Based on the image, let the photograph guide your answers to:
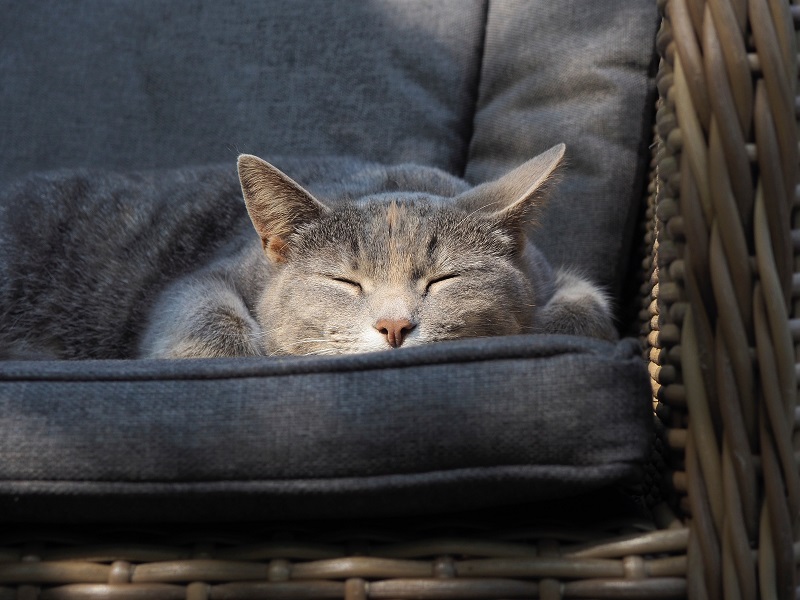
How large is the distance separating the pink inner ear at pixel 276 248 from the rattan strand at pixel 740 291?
2.73 ft

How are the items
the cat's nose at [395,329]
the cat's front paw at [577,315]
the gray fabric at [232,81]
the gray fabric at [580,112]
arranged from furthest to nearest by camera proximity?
the gray fabric at [232,81], the gray fabric at [580,112], the cat's front paw at [577,315], the cat's nose at [395,329]

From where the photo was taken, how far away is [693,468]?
843mm

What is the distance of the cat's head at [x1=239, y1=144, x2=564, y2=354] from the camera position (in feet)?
4.20

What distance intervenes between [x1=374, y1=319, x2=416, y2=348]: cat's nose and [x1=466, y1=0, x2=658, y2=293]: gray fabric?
29.3 inches

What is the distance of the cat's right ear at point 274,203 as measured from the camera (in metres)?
1.34

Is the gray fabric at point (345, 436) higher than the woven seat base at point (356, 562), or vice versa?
the gray fabric at point (345, 436)

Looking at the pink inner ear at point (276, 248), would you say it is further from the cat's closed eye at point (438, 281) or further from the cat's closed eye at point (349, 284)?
the cat's closed eye at point (438, 281)

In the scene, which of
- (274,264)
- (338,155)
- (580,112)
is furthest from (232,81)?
(580,112)

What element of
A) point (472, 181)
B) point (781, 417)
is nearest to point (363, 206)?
point (472, 181)

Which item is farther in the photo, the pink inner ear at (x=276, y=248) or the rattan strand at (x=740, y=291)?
the pink inner ear at (x=276, y=248)

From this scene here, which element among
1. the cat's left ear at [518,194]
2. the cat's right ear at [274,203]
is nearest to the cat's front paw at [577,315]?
the cat's left ear at [518,194]

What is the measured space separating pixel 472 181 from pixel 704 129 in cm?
125

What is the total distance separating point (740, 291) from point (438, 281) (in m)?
0.61

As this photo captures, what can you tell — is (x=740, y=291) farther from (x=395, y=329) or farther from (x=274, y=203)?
(x=274, y=203)
